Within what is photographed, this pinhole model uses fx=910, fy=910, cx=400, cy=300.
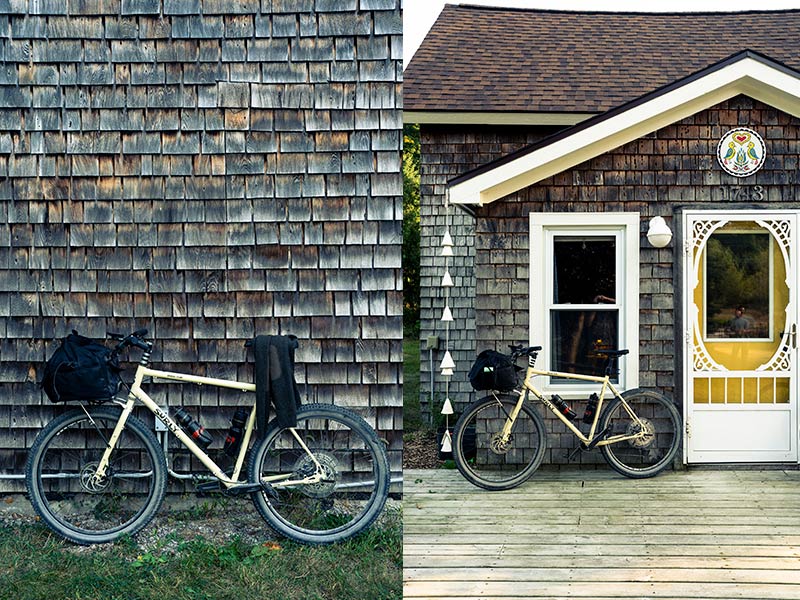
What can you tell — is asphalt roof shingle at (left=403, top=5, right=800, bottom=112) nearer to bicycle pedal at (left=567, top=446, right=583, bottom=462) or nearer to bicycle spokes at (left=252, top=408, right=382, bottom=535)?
bicycle pedal at (left=567, top=446, right=583, bottom=462)

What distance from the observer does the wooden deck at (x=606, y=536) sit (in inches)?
144

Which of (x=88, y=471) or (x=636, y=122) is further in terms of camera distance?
(x=636, y=122)

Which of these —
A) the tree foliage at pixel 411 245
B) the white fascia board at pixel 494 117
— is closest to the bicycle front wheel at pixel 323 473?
the white fascia board at pixel 494 117

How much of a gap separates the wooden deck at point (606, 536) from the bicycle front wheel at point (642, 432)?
0.12 meters

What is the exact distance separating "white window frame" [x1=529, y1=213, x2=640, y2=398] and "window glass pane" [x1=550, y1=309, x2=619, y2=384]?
46mm

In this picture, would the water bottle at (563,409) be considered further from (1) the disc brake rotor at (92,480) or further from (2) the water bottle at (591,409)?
(1) the disc brake rotor at (92,480)

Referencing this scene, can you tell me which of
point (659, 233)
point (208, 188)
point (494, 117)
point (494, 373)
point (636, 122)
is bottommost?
point (494, 373)

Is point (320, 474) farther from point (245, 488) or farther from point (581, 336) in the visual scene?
point (581, 336)

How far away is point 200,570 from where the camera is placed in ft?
11.5

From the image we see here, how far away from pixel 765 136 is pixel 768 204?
1.39ft

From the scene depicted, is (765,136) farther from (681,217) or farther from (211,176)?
(211,176)

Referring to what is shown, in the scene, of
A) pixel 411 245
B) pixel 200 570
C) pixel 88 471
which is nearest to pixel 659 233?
pixel 200 570

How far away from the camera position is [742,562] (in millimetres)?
3902

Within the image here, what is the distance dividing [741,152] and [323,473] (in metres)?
3.45
